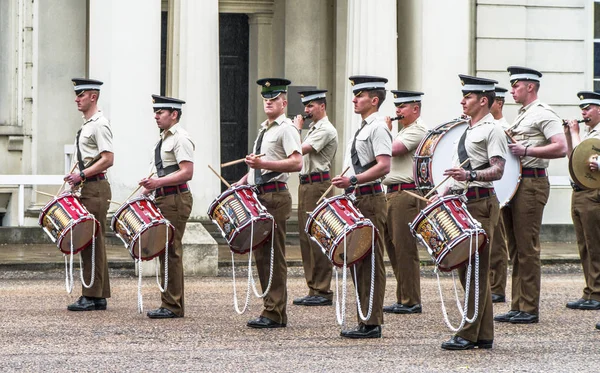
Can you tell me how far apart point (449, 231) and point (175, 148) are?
124 inches

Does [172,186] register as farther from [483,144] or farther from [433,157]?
[483,144]

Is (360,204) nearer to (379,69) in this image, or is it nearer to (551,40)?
(379,69)

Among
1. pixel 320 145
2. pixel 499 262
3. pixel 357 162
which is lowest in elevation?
pixel 499 262

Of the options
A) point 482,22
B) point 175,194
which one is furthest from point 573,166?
point 482,22

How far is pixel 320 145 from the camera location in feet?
47.1

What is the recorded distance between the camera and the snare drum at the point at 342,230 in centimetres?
1105

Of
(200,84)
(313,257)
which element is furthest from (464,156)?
(200,84)

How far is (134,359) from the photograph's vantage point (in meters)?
10.2

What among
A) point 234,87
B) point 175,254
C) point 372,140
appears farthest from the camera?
point 234,87

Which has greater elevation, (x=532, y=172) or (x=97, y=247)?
(x=532, y=172)

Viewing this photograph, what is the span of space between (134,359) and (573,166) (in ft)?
15.7

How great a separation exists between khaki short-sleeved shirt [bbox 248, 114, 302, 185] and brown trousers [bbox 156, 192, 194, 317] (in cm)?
87

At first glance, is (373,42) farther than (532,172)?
Yes

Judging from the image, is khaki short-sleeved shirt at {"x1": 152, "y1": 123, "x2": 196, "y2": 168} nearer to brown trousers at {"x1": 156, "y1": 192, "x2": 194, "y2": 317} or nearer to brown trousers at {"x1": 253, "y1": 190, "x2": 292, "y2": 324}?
brown trousers at {"x1": 156, "y1": 192, "x2": 194, "y2": 317}
